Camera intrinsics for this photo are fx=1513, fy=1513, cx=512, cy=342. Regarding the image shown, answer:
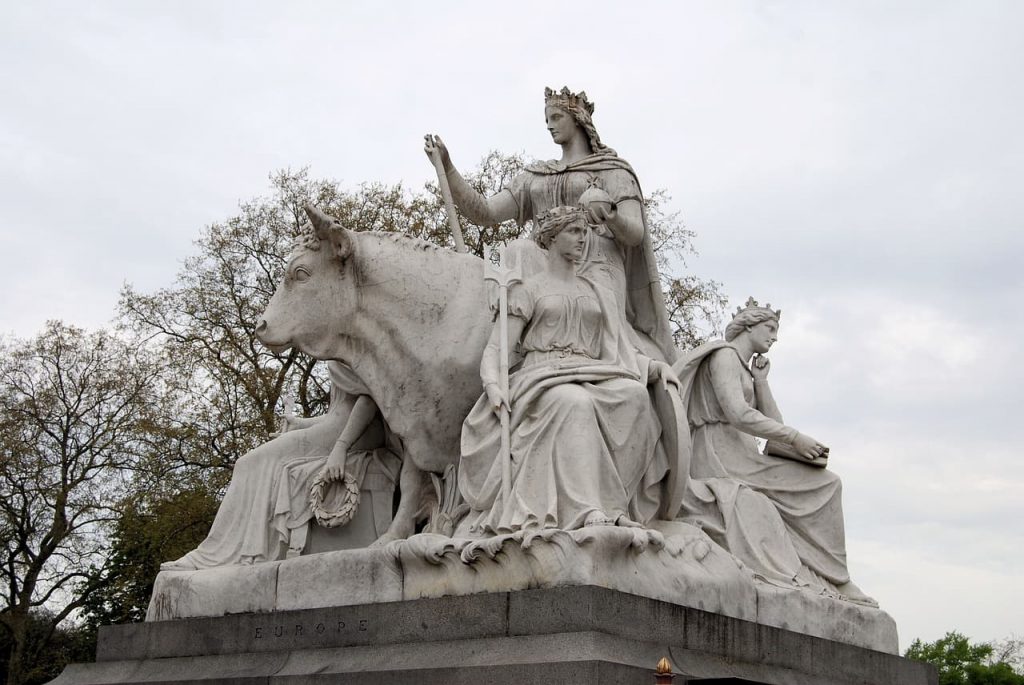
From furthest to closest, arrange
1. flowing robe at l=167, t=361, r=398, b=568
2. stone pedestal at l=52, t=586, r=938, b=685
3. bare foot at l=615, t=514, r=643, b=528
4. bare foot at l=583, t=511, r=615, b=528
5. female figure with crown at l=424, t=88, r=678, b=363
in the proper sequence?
female figure with crown at l=424, t=88, r=678, b=363
flowing robe at l=167, t=361, r=398, b=568
bare foot at l=615, t=514, r=643, b=528
bare foot at l=583, t=511, r=615, b=528
stone pedestal at l=52, t=586, r=938, b=685

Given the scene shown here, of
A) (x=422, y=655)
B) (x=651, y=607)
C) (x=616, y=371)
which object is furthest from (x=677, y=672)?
(x=616, y=371)

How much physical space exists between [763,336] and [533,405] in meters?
2.73

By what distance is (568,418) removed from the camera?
9125 millimetres

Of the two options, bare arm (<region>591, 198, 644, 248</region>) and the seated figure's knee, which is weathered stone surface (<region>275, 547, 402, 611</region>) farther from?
Answer: bare arm (<region>591, 198, 644, 248</region>)

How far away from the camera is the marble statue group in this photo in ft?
30.8

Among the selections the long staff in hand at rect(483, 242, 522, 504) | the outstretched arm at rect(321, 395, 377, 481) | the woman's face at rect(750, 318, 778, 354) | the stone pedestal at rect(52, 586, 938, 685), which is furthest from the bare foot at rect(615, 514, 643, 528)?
the woman's face at rect(750, 318, 778, 354)

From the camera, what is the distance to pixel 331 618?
949 cm

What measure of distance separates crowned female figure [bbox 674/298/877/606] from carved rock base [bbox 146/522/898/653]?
29 cm

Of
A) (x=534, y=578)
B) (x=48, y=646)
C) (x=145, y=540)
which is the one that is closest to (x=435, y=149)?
(x=534, y=578)

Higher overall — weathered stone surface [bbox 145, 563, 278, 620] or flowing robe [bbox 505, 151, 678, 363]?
flowing robe [bbox 505, 151, 678, 363]

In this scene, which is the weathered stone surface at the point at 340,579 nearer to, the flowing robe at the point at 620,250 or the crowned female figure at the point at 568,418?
the crowned female figure at the point at 568,418

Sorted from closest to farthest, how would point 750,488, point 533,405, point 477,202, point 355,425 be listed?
1. point 533,405
2. point 750,488
3. point 355,425
4. point 477,202

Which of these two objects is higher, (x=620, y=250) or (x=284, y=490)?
(x=620, y=250)

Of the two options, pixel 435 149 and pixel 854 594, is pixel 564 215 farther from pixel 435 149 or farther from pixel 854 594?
pixel 854 594
